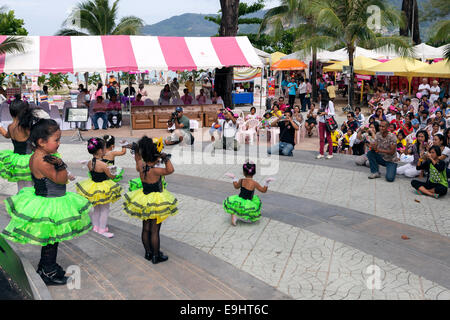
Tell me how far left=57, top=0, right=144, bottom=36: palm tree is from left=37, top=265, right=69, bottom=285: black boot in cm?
2757

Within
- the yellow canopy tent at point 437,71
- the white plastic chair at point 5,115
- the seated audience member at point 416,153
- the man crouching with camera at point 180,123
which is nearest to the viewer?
the seated audience member at point 416,153

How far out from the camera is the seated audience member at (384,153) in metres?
10.4

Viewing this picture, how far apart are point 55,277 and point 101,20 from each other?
94.0ft

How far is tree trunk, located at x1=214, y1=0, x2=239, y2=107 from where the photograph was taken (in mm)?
21000

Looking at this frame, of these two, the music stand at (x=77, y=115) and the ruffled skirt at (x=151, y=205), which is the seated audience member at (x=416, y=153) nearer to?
the ruffled skirt at (x=151, y=205)

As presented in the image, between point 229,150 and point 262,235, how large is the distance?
22.3 ft

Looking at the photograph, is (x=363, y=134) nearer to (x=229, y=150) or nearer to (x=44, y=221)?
(x=229, y=150)

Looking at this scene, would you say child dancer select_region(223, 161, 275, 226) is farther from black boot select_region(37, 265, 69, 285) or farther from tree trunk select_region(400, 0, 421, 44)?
tree trunk select_region(400, 0, 421, 44)

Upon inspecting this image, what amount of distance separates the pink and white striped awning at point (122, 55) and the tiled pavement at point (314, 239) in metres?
6.80

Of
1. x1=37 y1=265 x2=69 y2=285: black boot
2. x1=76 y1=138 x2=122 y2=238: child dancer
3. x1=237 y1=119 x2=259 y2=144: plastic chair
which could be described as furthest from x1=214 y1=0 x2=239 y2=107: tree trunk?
x1=37 y1=265 x2=69 y2=285: black boot

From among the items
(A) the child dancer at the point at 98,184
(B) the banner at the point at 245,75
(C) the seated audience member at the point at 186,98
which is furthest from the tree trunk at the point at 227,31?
(A) the child dancer at the point at 98,184

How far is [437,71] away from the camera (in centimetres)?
2097

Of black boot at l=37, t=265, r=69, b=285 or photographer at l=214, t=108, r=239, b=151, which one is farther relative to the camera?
photographer at l=214, t=108, r=239, b=151

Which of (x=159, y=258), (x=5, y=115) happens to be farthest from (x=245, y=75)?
(x=159, y=258)
